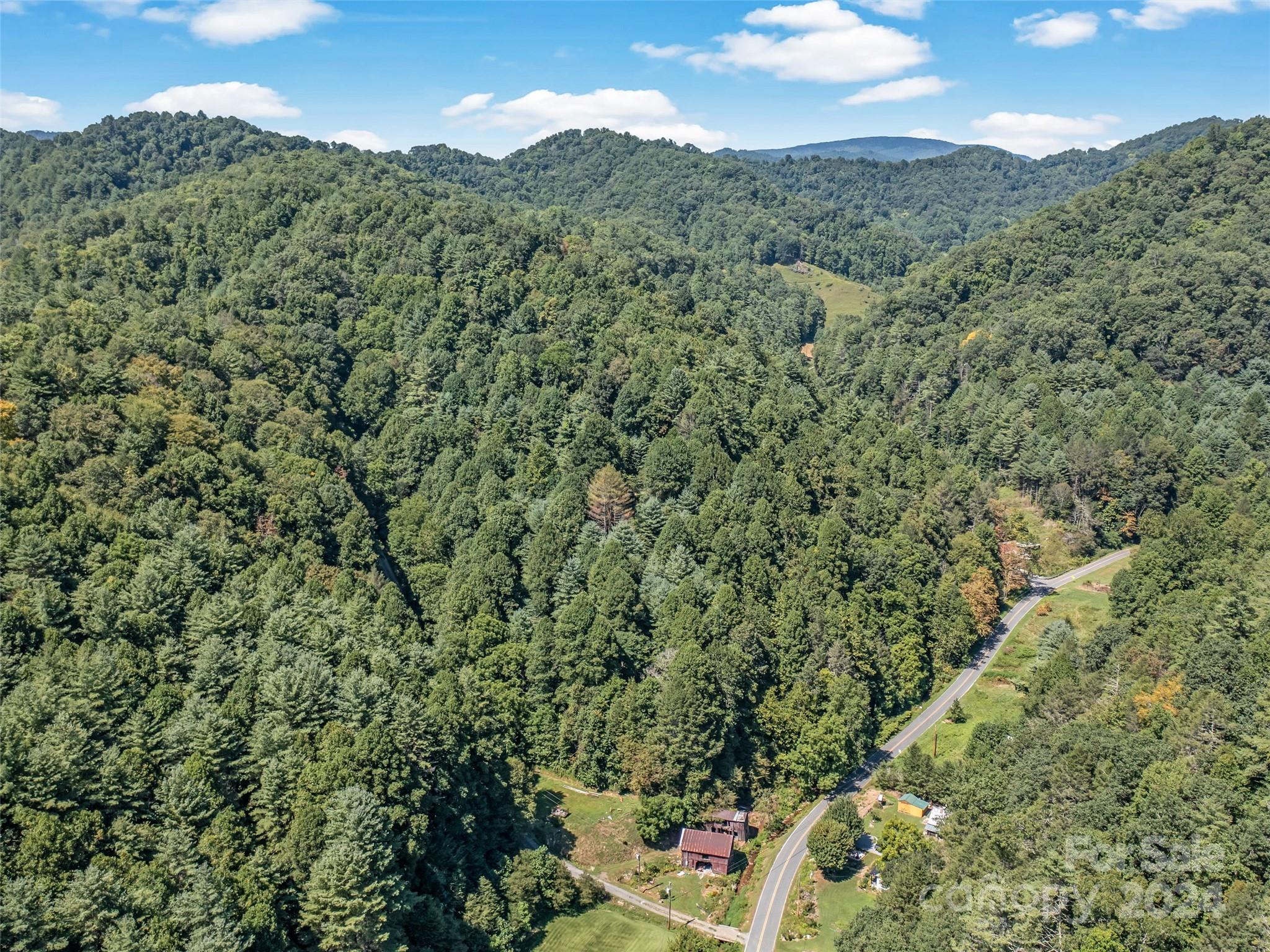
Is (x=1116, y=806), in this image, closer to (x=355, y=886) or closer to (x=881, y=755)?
(x=881, y=755)

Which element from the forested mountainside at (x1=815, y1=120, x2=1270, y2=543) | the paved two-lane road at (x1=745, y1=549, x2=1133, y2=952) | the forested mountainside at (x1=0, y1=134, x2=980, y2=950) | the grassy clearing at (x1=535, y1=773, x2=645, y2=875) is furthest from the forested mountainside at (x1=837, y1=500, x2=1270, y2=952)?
the forested mountainside at (x1=815, y1=120, x2=1270, y2=543)

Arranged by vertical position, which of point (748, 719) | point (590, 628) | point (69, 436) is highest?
point (69, 436)

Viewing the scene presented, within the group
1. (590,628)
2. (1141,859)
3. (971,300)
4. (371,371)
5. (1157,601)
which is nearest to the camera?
(1141,859)

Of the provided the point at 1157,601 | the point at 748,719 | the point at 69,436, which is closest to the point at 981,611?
the point at 1157,601

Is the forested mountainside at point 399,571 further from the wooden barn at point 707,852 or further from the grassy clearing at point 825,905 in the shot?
the grassy clearing at point 825,905

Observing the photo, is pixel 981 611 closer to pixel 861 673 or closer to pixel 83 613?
pixel 861 673

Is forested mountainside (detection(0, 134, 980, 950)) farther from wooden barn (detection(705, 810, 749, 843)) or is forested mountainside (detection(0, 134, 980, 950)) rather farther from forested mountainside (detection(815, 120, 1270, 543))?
forested mountainside (detection(815, 120, 1270, 543))

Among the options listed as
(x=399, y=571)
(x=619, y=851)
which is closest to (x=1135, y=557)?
(x=619, y=851)
